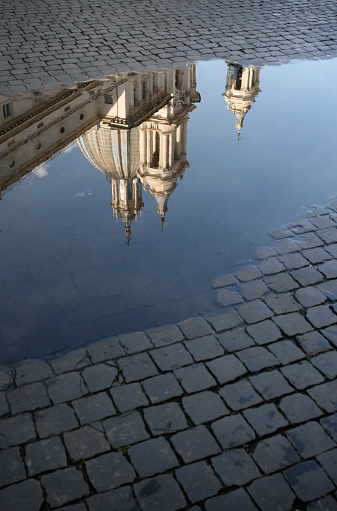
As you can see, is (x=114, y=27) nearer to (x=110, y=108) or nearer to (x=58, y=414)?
(x=110, y=108)

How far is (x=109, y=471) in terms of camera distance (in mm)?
4867

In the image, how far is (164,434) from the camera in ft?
17.1

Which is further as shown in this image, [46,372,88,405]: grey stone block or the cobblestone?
[46,372,88,405]: grey stone block

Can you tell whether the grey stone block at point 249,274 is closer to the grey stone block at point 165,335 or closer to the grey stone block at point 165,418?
the grey stone block at point 165,335

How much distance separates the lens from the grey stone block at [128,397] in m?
5.50

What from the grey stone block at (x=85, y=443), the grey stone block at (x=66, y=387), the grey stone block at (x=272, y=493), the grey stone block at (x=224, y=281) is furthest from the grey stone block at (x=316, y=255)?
the grey stone block at (x=85, y=443)

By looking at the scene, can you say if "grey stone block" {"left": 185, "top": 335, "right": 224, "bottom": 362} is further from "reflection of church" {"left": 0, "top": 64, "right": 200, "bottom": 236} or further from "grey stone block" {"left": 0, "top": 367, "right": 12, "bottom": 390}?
"reflection of church" {"left": 0, "top": 64, "right": 200, "bottom": 236}

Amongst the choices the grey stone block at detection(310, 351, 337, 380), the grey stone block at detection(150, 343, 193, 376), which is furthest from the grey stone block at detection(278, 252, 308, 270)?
the grey stone block at detection(150, 343, 193, 376)

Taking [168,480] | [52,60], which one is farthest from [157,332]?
[52,60]

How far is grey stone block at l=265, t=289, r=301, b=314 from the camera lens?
691cm

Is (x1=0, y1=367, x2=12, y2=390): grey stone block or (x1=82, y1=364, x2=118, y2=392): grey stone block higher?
(x1=0, y1=367, x2=12, y2=390): grey stone block

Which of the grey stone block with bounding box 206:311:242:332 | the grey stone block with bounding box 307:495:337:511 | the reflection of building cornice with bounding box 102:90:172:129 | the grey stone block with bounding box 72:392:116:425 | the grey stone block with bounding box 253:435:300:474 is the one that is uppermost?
the reflection of building cornice with bounding box 102:90:172:129

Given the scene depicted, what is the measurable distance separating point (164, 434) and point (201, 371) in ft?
3.01

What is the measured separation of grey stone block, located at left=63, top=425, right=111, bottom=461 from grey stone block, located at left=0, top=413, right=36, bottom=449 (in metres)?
0.34
